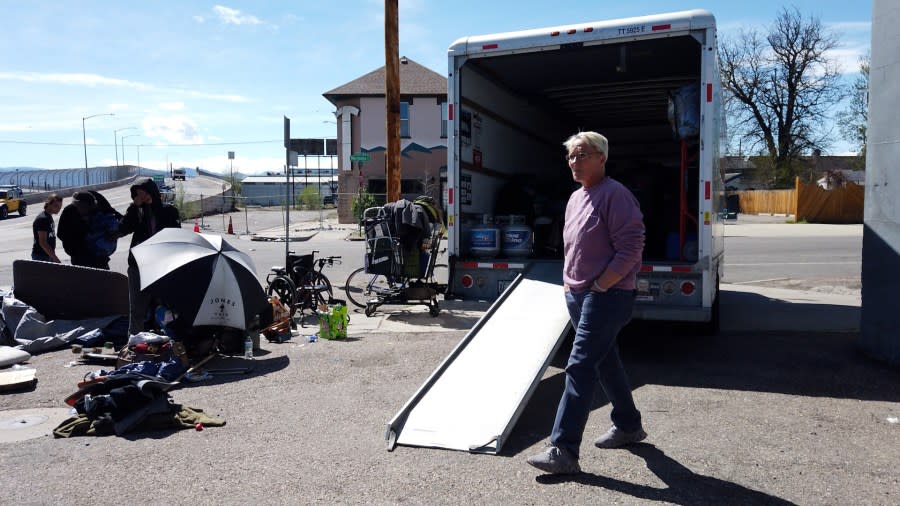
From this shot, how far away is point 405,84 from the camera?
39.1 meters

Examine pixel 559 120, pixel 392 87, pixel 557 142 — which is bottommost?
pixel 557 142

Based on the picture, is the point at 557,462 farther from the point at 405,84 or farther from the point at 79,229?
the point at 405,84

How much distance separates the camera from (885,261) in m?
6.83

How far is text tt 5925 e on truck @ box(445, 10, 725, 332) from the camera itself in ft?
23.2

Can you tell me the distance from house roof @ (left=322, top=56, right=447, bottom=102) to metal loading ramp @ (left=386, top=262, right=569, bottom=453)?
32.3 metres

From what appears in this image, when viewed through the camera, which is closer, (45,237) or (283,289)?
(45,237)

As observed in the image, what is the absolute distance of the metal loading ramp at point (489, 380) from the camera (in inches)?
191

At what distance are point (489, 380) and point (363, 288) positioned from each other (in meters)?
6.88

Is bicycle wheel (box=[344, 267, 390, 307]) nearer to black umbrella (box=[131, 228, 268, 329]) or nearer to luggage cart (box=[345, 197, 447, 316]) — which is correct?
luggage cart (box=[345, 197, 447, 316])

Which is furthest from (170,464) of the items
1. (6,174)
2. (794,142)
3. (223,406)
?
(6,174)

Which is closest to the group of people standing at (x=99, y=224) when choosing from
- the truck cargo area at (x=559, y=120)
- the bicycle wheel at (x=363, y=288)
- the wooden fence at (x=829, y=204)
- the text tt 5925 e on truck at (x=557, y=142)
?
the bicycle wheel at (x=363, y=288)

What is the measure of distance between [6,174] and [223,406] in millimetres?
81961

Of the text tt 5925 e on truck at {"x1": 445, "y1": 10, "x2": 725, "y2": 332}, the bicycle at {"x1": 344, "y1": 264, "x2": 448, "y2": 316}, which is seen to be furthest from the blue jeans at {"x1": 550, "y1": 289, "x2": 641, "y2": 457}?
the bicycle at {"x1": 344, "y1": 264, "x2": 448, "y2": 316}

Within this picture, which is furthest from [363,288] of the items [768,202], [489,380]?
[768,202]
